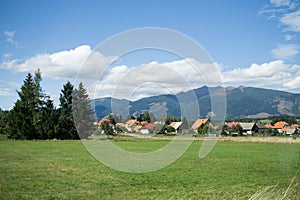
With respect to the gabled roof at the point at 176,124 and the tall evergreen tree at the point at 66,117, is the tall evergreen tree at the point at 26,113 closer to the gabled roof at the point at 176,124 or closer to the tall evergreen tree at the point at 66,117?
the tall evergreen tree at the point at 66,117

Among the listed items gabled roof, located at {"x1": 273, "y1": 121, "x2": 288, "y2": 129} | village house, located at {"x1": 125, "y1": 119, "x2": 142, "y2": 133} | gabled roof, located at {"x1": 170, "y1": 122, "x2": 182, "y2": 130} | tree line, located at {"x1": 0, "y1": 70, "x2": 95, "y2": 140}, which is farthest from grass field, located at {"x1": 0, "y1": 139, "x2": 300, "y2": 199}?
gabled roof, located at {"x1": 273, "y1": 121, "x2": 288, "y2": 129}

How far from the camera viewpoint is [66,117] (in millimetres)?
63406

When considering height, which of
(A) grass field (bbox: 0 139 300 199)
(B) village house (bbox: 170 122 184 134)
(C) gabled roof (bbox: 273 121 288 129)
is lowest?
(A) grass field (bbox: 0 139 300 199)

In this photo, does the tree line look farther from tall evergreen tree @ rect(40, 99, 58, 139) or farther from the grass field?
the grass field

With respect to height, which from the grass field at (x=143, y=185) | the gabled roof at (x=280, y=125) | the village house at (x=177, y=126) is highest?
the village house at (x=177, y=126)

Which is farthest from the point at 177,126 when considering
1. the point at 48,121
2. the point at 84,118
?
the point at 48,121

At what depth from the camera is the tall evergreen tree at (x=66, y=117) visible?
206 ft

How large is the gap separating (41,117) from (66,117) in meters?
4.66

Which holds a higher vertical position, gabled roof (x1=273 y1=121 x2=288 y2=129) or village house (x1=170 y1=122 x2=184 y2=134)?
village house (x1=170 y1=122 x2=184 y2=134)

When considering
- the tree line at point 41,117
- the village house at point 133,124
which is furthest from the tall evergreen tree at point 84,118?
the village house at point 133,124

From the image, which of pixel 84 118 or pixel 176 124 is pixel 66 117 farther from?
pixel 176 124

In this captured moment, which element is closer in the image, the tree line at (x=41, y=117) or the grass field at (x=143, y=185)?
the grass field at (x=143, y=185)

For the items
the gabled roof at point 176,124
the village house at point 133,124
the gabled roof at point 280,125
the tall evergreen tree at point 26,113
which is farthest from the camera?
the gabled roof at point 280,125

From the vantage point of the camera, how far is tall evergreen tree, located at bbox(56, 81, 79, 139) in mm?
62750
